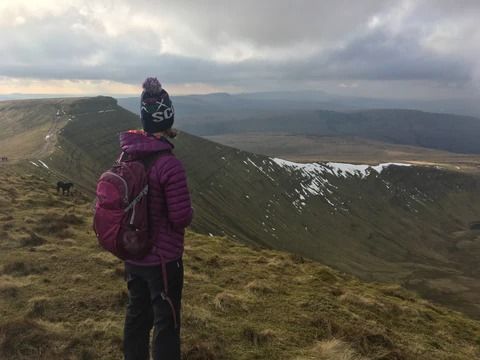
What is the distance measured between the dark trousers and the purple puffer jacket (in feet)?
1.00

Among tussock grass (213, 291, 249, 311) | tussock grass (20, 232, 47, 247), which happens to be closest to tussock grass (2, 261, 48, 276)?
tussock grass (20, 232, 47, 247)

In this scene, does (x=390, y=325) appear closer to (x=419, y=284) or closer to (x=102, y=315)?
(x=102, y=315)

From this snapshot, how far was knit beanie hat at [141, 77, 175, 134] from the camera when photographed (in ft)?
27.1

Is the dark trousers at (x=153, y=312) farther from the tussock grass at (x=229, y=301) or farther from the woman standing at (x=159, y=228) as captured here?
the tussock grass at (x=229, y=301)

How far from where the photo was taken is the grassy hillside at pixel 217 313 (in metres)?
11.0

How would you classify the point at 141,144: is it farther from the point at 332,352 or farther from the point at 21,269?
the point at 21,269

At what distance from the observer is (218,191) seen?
179m

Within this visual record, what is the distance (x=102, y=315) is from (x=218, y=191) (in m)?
166

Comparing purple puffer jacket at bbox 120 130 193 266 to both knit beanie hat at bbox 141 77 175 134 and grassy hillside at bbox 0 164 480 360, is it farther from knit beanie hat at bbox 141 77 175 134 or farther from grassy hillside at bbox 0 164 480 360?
grassy hillside at bbox 0 164 480 360

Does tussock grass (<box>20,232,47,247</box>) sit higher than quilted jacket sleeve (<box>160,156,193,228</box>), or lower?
lower

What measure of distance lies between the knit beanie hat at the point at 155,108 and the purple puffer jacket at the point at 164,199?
0.29 m

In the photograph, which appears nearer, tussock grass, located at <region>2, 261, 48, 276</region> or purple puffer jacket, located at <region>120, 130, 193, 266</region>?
purple puffer jacket, located at <region>120, 130, 193, 266</region>

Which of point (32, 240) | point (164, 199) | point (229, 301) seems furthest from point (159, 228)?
point (32, 240)

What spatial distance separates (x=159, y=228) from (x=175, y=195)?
0.78m
